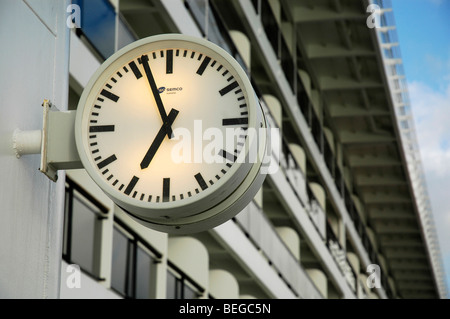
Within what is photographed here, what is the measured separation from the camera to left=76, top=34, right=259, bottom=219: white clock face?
407cm

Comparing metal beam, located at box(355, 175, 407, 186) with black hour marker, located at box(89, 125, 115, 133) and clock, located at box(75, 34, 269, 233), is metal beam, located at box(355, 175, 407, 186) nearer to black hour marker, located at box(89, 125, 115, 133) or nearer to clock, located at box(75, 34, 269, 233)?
clock, located at box(75, 34, 269, 233)

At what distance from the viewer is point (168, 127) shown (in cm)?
416

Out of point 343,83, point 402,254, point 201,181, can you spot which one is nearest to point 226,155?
point 201,181

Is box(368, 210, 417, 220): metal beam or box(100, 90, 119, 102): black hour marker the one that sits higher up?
box(368, 210, 417, 220): metal beam

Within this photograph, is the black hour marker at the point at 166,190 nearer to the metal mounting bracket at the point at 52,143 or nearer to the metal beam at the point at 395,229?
the metal mounting bracket at the point at 52,143

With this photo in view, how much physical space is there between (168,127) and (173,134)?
1.8 inches

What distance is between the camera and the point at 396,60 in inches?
1132

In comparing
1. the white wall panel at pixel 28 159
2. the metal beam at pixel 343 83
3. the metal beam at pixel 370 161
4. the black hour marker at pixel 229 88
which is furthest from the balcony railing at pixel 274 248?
the black hour marker at pixel 229 88

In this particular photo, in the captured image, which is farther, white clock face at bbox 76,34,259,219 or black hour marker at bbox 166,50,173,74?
black hour marker at bbox 166,50,173,74

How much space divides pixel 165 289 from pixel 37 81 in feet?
36.4

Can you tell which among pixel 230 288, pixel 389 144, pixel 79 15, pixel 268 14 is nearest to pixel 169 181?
pixel 79 15

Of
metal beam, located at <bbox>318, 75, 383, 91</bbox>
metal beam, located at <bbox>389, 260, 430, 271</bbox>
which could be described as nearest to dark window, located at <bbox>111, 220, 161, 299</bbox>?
metal beam, located at <bbox>318, 75, 383, 91</bbox>

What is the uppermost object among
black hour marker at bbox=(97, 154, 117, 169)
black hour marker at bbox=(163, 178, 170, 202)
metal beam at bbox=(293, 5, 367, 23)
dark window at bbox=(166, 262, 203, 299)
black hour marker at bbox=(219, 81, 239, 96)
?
metal beam at bbox=(293, 5, 367, 23)

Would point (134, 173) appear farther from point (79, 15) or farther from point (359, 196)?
point (359, 196)
